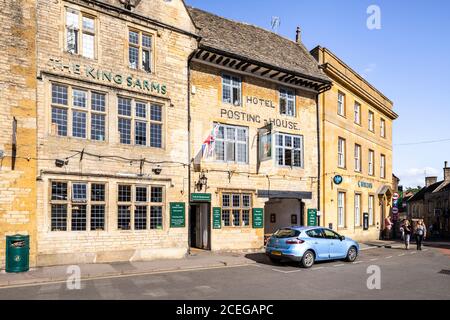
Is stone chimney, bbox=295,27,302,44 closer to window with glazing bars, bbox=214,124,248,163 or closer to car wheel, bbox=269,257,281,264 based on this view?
window with glazing bars, bbox=214,124,248,163

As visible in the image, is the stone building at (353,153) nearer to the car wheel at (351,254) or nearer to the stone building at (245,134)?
the stone building at (245,134)

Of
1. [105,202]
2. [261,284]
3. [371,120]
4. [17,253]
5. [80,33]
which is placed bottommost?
[261,284]

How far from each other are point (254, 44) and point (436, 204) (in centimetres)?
4397

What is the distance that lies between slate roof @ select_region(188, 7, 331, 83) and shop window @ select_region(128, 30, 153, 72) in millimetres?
2483

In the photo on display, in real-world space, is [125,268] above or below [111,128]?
below

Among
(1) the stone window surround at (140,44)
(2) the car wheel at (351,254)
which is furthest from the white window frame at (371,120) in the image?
(1) the stone window surround at (140,44)

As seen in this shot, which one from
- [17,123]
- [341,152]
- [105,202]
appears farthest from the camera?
[341,152]

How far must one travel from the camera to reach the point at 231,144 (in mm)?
19969

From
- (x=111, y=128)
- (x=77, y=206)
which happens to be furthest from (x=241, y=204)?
(x=77, y=206)

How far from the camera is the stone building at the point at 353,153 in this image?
24.3 m

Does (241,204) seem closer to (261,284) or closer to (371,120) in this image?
(261,284)

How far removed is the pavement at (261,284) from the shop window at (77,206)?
10.0 feet
